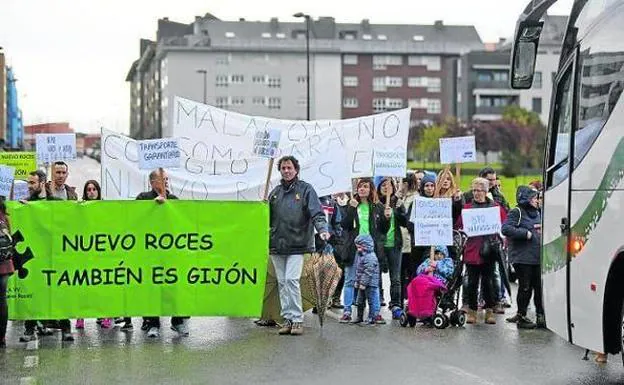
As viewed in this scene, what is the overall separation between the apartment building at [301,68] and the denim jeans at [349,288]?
4451 inches

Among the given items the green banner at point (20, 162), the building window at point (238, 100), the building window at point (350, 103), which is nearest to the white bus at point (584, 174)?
the green banner at point (20, 162)

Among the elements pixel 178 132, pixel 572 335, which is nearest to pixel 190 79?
pixel 178 132

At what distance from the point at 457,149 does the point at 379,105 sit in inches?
4895

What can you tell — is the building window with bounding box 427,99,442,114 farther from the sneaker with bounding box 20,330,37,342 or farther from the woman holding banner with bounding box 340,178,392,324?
the sneaker with bounding box 20,330,37,342

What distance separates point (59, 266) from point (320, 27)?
12941 cm

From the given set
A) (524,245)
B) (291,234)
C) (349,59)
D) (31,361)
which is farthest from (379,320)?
(349,59)

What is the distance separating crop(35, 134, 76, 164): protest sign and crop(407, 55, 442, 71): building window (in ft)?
418

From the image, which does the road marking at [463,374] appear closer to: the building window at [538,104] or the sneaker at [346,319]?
the sneaker at [346,319]

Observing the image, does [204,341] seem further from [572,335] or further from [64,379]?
[572,335]

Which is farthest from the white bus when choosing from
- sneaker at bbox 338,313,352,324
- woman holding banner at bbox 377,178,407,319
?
woman holding banner at bbox 377,178,407,319

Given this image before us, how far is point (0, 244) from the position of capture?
35.4 ft

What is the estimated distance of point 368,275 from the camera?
13.0 m

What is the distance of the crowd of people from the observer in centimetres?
1207

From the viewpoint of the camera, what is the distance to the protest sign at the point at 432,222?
42.0 ft
